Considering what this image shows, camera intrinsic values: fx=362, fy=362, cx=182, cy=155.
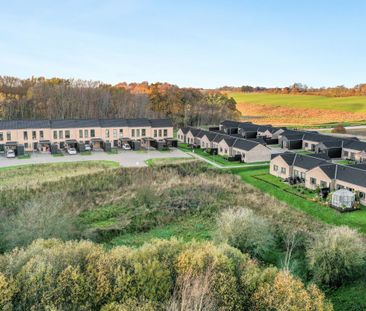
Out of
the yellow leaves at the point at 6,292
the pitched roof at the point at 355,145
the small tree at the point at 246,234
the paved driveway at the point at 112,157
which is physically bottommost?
the small tree at the point at 246,234

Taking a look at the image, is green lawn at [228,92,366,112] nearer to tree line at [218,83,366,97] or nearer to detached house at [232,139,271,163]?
tree line at [218,83,366,97]

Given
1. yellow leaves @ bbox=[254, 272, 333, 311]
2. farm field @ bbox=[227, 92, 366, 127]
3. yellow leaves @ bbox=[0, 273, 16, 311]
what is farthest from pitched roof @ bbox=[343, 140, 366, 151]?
yellow leaves @ bbox=[0, 273, 16, 311]

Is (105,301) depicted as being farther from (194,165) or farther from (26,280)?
(194,165)

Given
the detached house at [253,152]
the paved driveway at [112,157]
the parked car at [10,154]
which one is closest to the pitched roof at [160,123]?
the paved driveway at [112,157]

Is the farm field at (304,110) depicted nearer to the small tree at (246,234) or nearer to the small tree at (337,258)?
the small tree at (246,234)

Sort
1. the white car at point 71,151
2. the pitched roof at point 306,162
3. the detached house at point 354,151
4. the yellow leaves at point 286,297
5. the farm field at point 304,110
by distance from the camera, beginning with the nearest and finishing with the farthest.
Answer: the yellow leaves at point 286,297 < the pitched roof at point 306,162 < the detached house at point 354,151 < the white car at point 71,151 < the farm field at point 304,110

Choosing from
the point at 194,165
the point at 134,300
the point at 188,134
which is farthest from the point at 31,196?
the point at 188,134

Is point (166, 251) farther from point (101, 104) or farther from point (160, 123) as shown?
point (101, 104)
